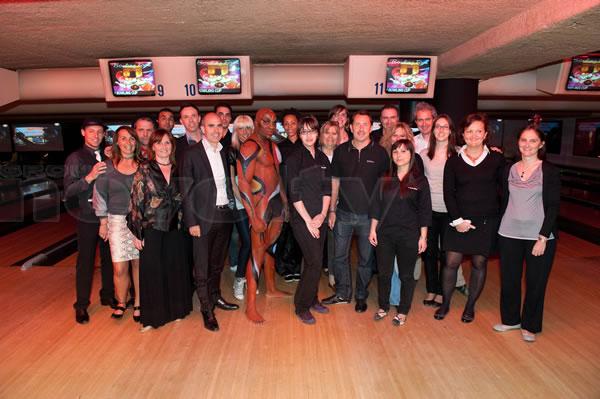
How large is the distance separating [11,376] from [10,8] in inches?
78.9

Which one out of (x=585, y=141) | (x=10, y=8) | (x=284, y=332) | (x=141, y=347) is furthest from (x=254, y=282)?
(x=585, y=141)

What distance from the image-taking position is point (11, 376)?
224 cm

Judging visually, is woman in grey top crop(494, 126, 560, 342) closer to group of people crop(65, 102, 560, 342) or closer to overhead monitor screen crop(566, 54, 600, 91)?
group of people crop(65, 102, 560, 342)

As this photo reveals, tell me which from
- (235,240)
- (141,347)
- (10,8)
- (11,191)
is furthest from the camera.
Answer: (11,191)

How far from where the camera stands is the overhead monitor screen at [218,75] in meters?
4.07

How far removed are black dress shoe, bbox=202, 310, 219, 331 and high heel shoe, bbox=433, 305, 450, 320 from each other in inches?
58.5

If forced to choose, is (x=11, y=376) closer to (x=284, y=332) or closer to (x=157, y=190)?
(x=157, y=190)

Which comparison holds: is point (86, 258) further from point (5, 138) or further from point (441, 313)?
point (5, 138)

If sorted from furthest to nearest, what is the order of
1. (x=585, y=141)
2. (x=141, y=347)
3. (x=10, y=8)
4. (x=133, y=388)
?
(x=585, y=141), (x=141, y=347), (x=10, y=8), (x=133, y=388)

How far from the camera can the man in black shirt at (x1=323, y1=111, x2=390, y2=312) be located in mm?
2709

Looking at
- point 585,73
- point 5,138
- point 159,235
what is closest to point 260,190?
point 159,235

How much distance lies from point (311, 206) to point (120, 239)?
1235 mm

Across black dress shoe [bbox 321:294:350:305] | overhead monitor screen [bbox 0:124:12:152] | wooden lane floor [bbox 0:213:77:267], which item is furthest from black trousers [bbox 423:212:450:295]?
overhead monitor screen [bbox 0:124:12:152]

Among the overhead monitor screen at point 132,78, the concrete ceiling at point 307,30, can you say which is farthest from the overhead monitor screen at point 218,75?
the overhead monitor screen at point 132,78
